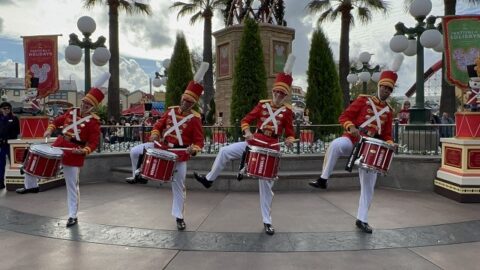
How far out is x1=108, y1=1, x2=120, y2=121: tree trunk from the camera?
20906 mm

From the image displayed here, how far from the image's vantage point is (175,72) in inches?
728

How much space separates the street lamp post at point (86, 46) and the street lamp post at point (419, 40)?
7522 millimetres

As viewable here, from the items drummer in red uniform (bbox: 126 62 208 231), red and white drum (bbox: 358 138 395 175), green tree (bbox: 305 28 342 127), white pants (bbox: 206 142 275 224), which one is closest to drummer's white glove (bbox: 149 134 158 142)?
drummer in red uniform (bbox: 126 62 208 231)

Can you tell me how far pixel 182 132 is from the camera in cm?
601

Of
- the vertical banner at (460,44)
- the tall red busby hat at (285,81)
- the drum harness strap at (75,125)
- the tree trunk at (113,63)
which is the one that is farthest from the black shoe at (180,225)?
the tree trunk at (113,63)

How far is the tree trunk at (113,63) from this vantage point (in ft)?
68.6

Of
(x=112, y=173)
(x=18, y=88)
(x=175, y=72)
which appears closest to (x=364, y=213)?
(x=112, y=173)

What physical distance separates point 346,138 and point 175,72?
13651 mm

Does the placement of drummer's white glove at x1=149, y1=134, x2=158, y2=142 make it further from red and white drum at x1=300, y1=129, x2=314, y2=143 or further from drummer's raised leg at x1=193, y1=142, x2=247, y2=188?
red and white drum at x1=300, y1=129, x2=314, y2=143

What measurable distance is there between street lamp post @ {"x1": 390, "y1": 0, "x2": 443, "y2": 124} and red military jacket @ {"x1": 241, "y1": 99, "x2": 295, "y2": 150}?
614 centimetres

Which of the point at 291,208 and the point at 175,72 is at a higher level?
the point at 175,72

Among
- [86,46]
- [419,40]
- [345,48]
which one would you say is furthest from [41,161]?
[345,48]

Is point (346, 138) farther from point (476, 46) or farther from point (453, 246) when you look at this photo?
point (476, 46)

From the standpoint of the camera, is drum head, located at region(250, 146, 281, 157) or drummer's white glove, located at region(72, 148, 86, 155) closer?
drum head, located at region(250, 146, 281, 157)
